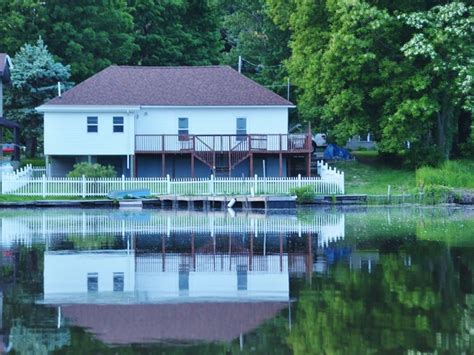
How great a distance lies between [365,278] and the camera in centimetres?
2270

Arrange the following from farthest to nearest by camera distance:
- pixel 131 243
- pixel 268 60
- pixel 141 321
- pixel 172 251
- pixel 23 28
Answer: pixel 268 60 < pixel 23 28 < pixel 131 243 < pixel 172 251 < pixel 141 321

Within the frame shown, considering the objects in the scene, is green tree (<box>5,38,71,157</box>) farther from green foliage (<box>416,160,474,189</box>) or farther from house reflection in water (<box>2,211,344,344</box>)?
green foliage (<box>416,160,474,189</box>)

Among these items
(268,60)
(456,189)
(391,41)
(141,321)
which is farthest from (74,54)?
(141,321)

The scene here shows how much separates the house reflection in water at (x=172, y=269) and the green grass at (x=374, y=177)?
10.6 meters

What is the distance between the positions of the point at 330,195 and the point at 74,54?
21712mm

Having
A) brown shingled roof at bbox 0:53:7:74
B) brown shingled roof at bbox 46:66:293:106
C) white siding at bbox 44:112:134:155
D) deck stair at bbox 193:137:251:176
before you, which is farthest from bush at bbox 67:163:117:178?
brown shingled roof at bbox 0:53:7:74

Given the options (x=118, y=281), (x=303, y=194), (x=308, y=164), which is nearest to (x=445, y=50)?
(x=308, y=164)

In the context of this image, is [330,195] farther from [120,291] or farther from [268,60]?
[120,291]

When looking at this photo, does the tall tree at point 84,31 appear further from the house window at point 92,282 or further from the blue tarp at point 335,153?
the house window at point 92,282

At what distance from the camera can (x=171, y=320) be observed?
695 inches

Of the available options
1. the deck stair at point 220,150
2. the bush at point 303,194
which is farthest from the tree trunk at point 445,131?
the bush at point 303,194

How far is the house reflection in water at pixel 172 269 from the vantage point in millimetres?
17594

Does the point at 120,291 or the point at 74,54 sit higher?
the point at 74,54

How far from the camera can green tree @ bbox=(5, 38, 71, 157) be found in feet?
195
